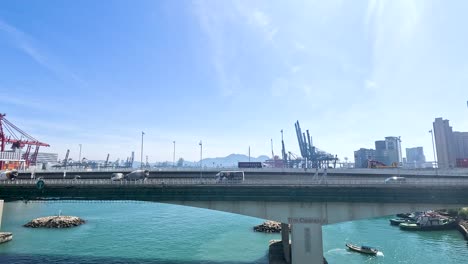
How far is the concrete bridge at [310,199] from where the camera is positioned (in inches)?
1267

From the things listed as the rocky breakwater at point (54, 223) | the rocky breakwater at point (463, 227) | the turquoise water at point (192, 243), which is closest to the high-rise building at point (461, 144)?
the rocky breakwater at point (463, 227)

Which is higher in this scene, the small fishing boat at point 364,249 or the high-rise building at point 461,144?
the high-rise building at point 461,144

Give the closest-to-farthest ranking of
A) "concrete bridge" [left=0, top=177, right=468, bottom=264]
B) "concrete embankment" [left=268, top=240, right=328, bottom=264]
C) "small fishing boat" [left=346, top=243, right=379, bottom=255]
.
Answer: "concrete bridge" [left=0, top=177, right=468, bottom=264], "concrete embankment" [left=268, top=240, right=328, bottom=264], "small fishing boat" [left=346, top=243, right=379, bottom=255]

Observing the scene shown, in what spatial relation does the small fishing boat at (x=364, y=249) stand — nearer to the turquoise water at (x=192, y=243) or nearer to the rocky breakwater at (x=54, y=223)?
the turquoise water at (x=192, y=243)

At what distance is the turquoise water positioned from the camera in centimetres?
3931

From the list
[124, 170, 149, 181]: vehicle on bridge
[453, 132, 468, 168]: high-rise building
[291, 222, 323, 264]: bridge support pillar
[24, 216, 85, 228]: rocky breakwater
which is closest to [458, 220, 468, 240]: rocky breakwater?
[291, 222, 323, 264]: bridge support pillar

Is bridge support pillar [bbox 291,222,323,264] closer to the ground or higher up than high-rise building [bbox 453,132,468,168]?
closer to the ground

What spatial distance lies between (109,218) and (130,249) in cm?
3341

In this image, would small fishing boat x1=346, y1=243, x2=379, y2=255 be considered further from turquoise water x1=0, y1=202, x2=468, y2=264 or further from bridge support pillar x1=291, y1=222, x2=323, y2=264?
bridge support pillar x1=291, y1=222, x2=323, y2=264

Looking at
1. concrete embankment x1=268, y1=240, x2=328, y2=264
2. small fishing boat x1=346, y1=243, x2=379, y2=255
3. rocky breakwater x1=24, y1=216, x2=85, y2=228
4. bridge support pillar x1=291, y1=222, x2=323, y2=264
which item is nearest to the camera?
bridge support pillar x1=291, y1=222, x2=323, y2=264

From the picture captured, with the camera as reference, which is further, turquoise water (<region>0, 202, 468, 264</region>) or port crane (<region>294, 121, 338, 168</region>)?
port crane (<region>294, 121, 338, 168</region>)

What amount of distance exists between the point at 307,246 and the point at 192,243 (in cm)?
2438

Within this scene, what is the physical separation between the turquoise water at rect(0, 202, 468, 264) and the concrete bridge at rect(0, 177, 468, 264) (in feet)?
29.9

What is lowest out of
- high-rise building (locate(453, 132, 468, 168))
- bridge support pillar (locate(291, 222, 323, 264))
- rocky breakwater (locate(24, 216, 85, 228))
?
rocky breakwater (locate(24, 216, 85, 228))
